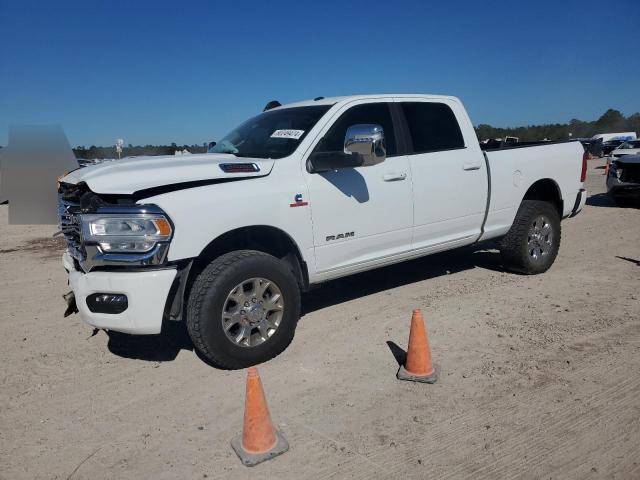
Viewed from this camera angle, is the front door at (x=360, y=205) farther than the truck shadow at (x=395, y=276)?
No

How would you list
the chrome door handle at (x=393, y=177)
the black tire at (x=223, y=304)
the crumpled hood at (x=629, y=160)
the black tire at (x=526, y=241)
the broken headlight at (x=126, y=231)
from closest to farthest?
the broken headlight at (x=126, y=231), the black tire at (x=223, y=304), the chrome door handle at (x=393, y=177), the black tire at (x=526, y=241), the crumpled hood at (x=629, y=160)

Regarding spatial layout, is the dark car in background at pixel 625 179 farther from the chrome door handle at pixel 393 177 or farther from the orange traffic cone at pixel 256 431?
the orange traffic cone at pixel 256 431

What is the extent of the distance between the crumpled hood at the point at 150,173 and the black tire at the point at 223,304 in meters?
0.63

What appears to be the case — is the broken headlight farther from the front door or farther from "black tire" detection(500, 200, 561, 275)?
"black tire" detection(500, 200, 561, 275)

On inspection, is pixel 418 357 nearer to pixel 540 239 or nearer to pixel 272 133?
pixel 272 133

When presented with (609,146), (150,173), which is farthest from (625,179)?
(609,146)

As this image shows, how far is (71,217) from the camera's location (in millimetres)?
3900

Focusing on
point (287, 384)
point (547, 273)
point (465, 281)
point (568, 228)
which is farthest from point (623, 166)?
point (287, 384)

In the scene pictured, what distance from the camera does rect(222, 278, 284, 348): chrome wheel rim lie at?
3.80 metres

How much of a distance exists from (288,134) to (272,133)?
30 cm

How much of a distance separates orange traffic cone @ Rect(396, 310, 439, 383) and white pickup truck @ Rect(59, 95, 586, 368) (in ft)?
3.22

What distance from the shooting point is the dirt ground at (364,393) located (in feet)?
9.22

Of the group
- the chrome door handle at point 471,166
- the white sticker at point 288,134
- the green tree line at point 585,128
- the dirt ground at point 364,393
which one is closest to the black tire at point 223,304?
the dirt ground at point 364,393

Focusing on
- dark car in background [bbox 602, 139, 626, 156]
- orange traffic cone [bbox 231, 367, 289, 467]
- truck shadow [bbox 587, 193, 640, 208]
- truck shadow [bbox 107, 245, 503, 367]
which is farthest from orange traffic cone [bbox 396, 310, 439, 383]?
dark car in background [bbox 602, 139, 626, 156]
